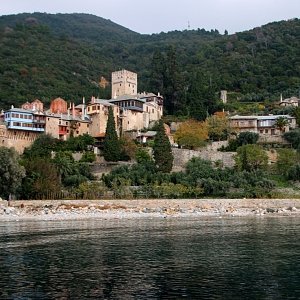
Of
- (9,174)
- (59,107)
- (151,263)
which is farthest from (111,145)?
(151,263)

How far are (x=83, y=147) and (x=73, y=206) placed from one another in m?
17.5

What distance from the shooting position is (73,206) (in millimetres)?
46812

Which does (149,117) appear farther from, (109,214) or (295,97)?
(109,214)

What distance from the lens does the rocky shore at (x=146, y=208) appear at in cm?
4412

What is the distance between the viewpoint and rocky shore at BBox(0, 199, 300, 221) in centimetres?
4412

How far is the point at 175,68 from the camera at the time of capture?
274ft

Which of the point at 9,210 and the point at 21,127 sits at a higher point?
the point at 21,127

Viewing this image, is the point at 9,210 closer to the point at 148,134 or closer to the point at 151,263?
the point at 151,263

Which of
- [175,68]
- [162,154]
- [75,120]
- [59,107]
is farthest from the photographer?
[175,68]

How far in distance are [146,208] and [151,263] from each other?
27581 millimetres

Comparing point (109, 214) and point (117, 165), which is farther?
point (117, 165)

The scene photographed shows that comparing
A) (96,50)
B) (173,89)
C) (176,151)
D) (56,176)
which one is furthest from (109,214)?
(96,50)

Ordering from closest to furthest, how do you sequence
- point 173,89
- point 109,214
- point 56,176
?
point 109,214 → point 56,176 → point 173,89

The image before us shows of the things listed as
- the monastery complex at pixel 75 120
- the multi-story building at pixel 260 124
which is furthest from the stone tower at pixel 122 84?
the multi-story building at pixel 260 124
